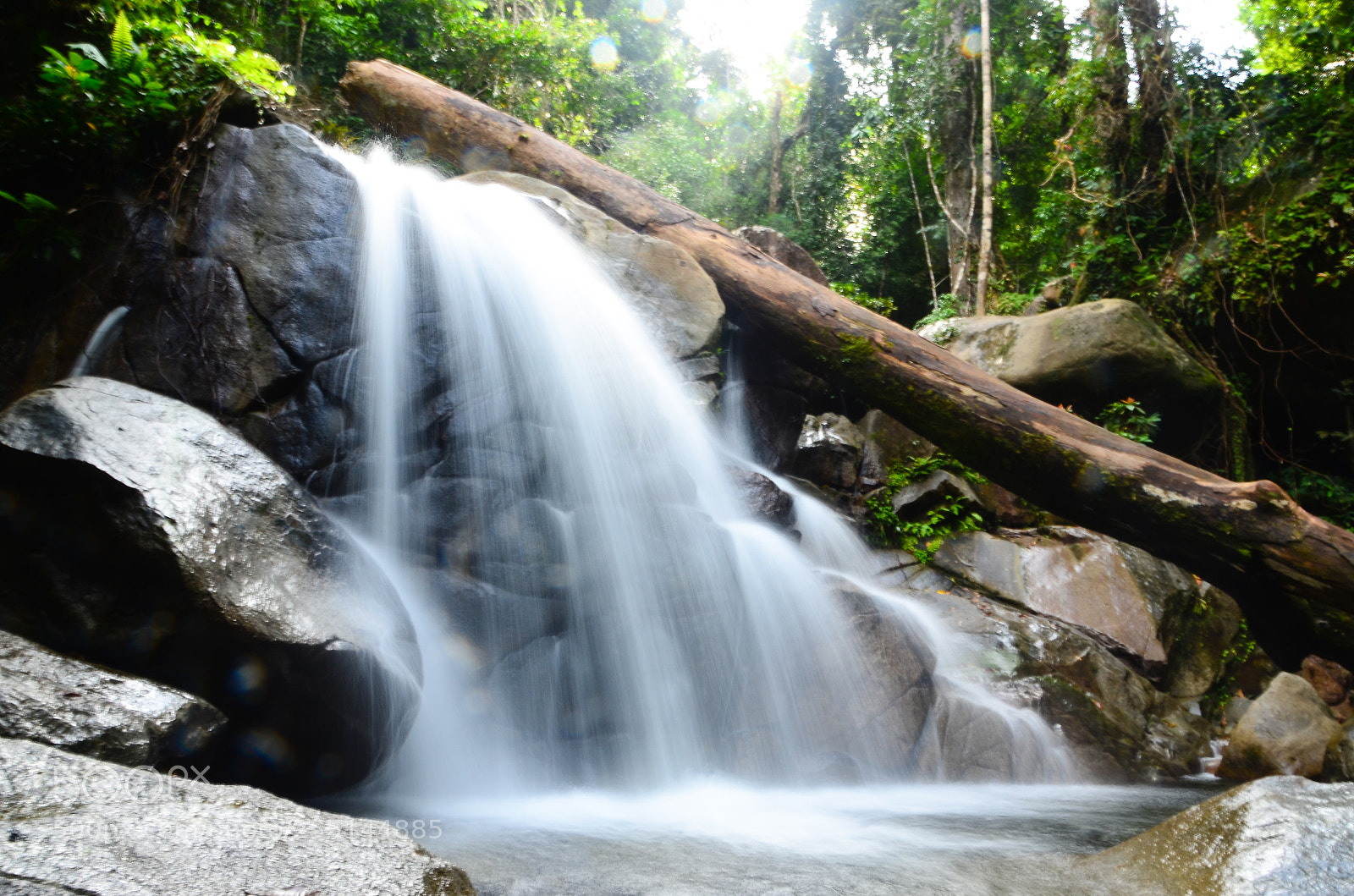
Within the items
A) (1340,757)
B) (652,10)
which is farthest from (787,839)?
(652,10)

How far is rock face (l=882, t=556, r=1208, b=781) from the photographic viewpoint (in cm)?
530

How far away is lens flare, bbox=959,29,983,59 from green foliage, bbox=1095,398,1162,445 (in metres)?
8.87

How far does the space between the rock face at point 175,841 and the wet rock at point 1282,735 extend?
579cm

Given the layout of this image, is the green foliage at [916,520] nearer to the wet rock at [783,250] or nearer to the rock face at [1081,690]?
the rock face at [1081,690]

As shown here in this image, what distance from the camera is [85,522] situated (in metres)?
2.97

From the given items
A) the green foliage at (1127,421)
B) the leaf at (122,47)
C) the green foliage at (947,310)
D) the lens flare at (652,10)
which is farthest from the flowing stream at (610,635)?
Result: the lens flare at (652,10)

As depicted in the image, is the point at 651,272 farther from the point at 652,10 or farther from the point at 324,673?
the point at 652,10

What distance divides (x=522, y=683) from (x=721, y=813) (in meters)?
1.24

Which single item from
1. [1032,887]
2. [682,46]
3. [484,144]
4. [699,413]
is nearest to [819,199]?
[682,46]

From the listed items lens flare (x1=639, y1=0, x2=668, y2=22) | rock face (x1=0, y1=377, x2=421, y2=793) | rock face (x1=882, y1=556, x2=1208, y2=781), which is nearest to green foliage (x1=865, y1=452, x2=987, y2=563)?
rock face (x1=882, y1=556, x2=1208, y2=781)

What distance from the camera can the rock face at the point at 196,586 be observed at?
295 centimetres

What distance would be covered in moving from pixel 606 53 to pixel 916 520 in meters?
16.7

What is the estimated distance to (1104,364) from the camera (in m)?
7.86

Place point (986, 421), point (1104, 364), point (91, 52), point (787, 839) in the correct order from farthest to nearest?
point (1104, 364)
point (986, 421)
point (91, 52)
point (787, 839)
